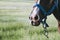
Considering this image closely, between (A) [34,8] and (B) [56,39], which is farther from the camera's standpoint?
(B) [56,39]

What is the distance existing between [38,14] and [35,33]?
4.10 metres

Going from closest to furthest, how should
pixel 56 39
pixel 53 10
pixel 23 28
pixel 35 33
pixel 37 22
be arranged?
pixel 37 22 < pixel 53 10 < pixel 56 39 < pixel 35 33 < pixel 23 28

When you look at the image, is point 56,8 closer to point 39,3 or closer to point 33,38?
point 39,3

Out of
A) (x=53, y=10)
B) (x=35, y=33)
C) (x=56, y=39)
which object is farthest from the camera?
(x=35, y=33)

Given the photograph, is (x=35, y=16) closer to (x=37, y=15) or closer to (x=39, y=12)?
(x=37, y=15)

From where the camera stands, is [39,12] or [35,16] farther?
[39,12]

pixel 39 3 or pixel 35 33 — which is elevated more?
pixel 39 3

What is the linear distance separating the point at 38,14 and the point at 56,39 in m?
3.07

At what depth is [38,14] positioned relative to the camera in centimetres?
489

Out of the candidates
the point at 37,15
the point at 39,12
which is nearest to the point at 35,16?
the point at 37,15

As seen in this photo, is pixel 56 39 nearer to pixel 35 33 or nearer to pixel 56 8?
pixel 35 33

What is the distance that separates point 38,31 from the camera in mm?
9352

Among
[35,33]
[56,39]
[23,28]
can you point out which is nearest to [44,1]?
[56,39]

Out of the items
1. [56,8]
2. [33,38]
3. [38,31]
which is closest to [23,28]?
[38,31]
